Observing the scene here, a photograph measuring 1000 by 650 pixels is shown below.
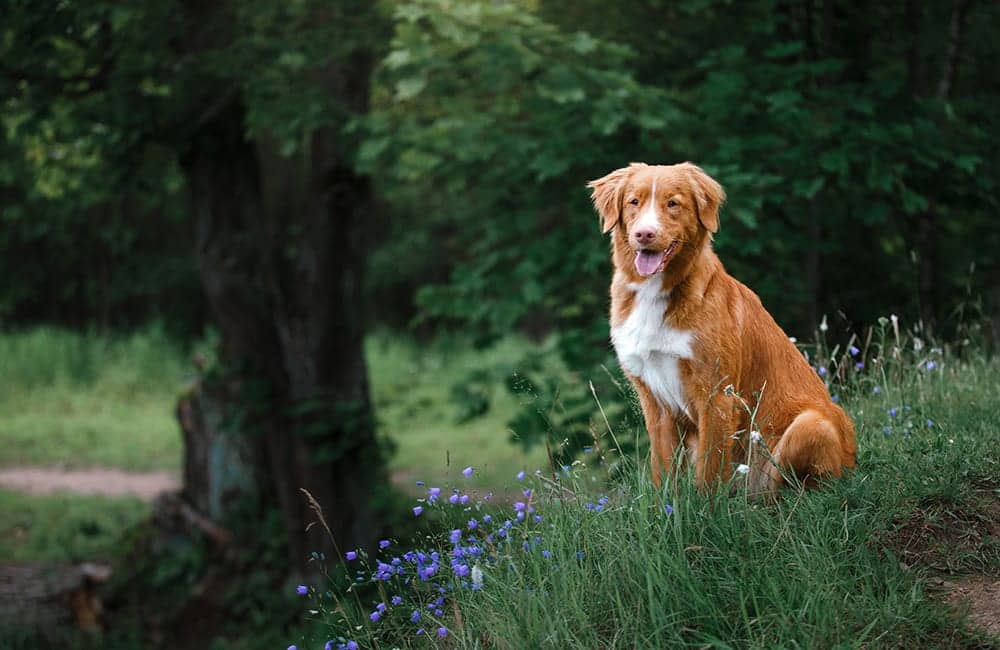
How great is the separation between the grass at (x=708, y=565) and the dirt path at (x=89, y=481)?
11.1 meters

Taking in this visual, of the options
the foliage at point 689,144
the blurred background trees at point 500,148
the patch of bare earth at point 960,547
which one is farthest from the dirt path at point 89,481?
the patch of bare earth at point 960,547

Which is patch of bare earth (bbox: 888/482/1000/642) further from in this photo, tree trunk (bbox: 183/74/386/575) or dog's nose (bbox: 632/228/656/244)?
tree trunk (bbox: 183/74/386/575)

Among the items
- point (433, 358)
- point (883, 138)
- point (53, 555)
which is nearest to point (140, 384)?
point (433, 358)

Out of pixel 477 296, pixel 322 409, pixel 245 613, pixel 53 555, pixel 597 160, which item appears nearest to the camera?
pixel 597 160

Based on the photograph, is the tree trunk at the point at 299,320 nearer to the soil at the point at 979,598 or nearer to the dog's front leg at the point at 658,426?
the dog's front leg at the point at 658,426

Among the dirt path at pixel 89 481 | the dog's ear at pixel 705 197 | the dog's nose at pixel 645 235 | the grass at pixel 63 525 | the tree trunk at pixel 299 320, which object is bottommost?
the dirt path at pixel 89 481

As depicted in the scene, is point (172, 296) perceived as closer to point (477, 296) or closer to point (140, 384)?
point (140, 384)

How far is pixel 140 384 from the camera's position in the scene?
2047 centimetres

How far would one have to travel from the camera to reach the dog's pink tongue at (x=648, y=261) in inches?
152

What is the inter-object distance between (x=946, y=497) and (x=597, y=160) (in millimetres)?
4298

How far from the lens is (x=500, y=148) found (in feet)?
26.5

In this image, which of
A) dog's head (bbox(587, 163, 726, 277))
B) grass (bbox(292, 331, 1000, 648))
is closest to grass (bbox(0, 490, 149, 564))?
grass (bbox(292, 331, 1000, 648))

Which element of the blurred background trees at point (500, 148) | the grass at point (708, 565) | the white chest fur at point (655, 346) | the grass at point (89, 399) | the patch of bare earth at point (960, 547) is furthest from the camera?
the grass at point (89, 399)

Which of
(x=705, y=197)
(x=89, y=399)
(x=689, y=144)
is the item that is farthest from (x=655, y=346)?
(x=89, y=399)
